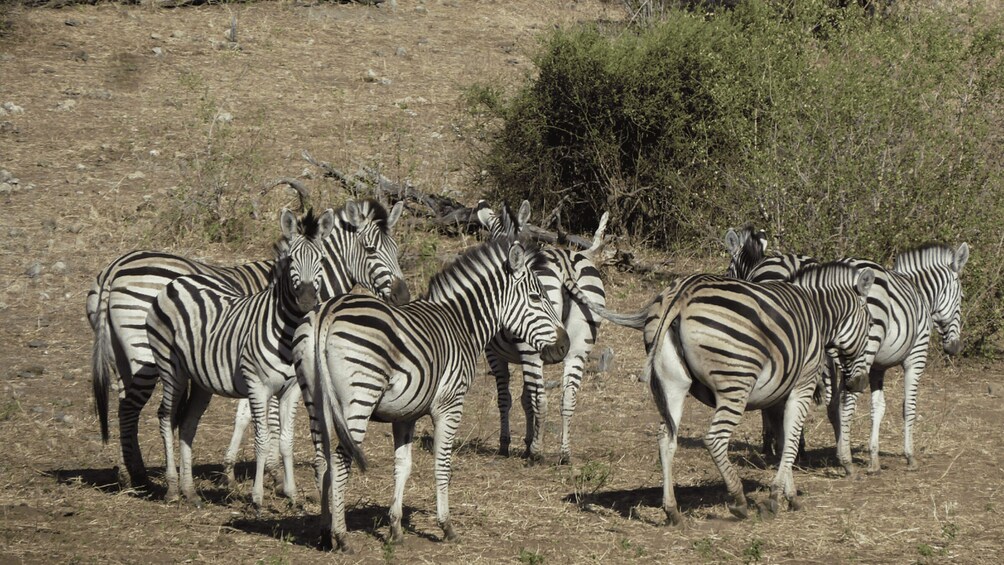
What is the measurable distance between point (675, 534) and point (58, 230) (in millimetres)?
10323

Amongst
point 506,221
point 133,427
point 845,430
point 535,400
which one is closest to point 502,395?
point 535,400

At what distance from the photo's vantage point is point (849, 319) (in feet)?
27.4

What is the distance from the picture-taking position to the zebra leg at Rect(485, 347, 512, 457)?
945 centimetres

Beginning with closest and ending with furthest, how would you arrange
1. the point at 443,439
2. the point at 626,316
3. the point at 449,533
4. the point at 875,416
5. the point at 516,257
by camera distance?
the point at 443,439
the point at 449,533
the point at 516,257
the point at 626,316
the point at 875,416

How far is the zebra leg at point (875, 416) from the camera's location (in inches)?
353

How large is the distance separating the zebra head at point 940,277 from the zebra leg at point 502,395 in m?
3.90

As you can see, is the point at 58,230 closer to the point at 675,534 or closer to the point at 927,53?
the point at 675,534

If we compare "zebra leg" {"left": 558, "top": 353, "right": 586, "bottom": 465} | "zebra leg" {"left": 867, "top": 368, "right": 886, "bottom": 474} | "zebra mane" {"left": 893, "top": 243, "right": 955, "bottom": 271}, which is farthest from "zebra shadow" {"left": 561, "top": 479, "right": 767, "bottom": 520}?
"zebra mane" {"left": 893, "top": 243, "right": 955, "bottom": 271}

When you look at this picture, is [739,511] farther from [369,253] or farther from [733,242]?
[369,253]

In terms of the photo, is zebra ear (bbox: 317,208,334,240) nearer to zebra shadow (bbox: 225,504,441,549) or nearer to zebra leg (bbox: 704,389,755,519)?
zebra shadow (bbox: 225,504,441,549)

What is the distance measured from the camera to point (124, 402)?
824 centimetres

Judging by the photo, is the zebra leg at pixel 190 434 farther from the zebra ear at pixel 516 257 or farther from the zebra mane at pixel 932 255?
the zebra mane at pixel 932 255

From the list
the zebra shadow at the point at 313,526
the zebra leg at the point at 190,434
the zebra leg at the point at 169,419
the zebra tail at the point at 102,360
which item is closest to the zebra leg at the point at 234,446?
the zebra leg at the point at 190,434

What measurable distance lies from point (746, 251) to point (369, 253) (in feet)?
11.5
